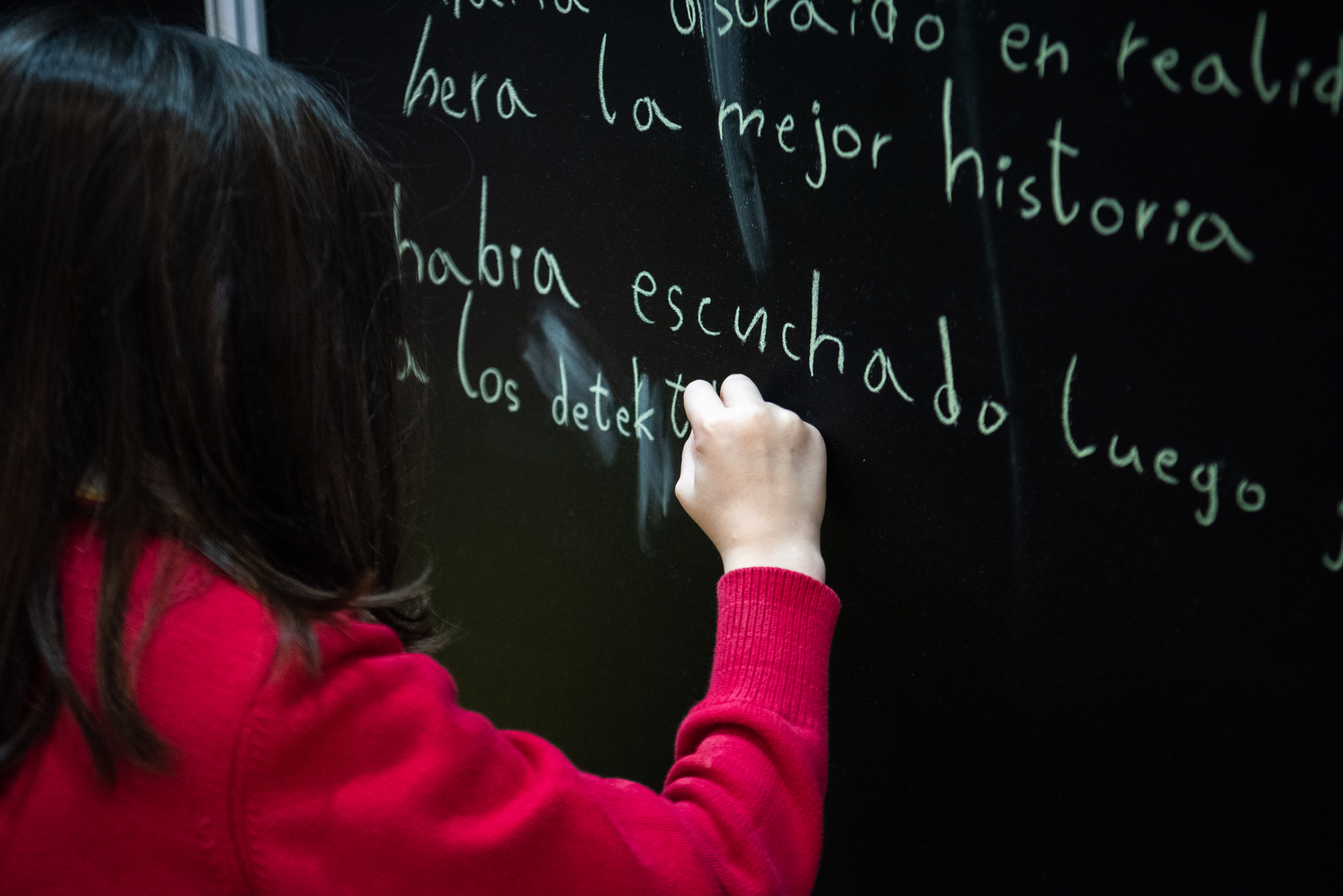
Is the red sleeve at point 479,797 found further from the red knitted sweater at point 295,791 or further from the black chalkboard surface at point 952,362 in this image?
the black chalkboard surface at point 952,362

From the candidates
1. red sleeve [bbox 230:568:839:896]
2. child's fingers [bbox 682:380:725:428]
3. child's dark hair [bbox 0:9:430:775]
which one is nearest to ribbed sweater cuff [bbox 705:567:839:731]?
red sleeve [bbox 230:568:839:896]

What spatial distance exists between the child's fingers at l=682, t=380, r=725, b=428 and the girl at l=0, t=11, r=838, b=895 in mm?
267

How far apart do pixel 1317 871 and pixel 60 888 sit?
670 millimetres

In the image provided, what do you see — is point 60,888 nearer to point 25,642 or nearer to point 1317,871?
point 25,642

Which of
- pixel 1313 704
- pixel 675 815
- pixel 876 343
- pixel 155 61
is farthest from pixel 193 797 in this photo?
pixel 1313 704

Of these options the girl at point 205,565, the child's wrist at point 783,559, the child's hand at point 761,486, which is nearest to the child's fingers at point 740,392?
the child's hand at point 761,486

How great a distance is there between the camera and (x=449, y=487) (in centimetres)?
100

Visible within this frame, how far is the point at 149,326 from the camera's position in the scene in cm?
51

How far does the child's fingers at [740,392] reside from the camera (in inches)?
28.4

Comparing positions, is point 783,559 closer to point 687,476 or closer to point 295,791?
point 687,476

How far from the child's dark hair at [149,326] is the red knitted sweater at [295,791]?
1 cm

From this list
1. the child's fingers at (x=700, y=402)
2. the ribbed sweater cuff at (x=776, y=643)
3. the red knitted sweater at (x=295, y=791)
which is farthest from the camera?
the child's fingers at (x=700, y=402)

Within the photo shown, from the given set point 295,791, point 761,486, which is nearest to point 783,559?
point 761,486

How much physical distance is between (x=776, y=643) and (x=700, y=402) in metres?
0.20
